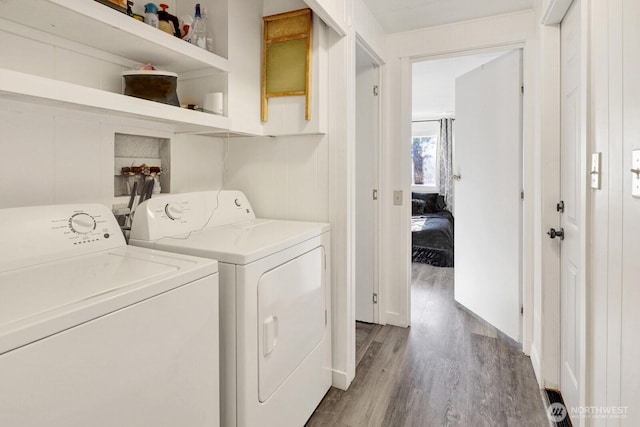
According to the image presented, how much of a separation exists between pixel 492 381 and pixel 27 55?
8.72 ft

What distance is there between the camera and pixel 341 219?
1.89 m

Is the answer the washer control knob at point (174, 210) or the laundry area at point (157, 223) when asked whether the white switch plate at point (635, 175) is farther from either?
the washer control knob at point (174, 210)

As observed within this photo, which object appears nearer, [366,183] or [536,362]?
[536,362]

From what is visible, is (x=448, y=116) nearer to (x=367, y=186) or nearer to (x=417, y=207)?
(x=417, y=207)

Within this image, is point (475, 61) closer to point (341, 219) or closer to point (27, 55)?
point (341, 219)

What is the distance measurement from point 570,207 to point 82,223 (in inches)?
84.0

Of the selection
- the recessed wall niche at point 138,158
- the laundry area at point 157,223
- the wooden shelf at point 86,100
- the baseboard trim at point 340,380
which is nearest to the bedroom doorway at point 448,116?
the baseboard trim at point 340,380

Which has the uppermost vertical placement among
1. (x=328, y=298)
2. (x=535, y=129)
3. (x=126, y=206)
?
(x=535, y=129)

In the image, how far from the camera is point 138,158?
172 centimetres

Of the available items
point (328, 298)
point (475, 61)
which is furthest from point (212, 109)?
point (475, 61)

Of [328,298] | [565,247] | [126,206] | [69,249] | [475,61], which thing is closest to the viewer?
[69,249]

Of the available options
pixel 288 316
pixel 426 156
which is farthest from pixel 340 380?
pixel 426 156

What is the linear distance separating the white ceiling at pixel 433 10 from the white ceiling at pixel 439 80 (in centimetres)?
29

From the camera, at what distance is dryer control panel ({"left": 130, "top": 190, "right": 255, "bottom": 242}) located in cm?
146
